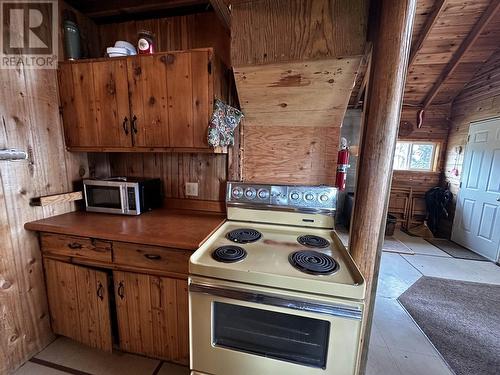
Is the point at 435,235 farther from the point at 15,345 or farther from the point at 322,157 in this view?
the point at 15,345

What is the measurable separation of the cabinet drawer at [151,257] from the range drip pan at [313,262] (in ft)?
1.89

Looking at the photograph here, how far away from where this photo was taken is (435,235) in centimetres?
430

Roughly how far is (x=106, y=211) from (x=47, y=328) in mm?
879

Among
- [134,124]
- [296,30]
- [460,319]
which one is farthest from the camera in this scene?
[460,319]

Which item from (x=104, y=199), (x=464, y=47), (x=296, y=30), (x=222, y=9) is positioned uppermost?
(x=464, y=47)

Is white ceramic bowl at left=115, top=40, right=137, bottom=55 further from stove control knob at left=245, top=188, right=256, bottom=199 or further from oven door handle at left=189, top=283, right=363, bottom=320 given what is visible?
oven door handle at left=189, top=283, right=363, bottom=320

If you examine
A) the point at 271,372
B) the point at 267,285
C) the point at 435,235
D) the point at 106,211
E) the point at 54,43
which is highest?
the point at 54,43

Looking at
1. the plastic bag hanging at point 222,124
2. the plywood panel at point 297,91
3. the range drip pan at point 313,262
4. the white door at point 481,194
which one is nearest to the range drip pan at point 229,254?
the range drip pan at point 313,262

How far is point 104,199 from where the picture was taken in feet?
5.47

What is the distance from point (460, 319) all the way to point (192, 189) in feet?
8.82

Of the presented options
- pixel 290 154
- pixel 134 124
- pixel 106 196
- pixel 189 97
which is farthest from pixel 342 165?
pixel 106 196

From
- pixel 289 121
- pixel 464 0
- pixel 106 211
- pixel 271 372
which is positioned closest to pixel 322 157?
pixel 289 121

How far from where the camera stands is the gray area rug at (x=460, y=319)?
5.21 feet

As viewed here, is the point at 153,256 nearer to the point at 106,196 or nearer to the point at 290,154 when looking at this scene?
the point at 106,196
